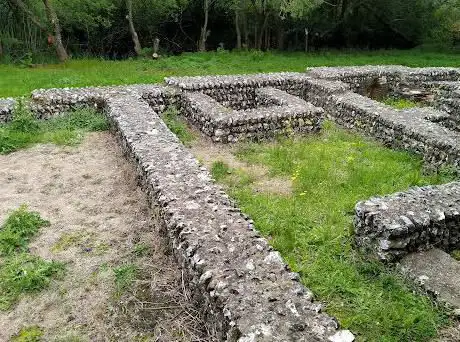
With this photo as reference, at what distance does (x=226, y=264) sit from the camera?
4.82 meters

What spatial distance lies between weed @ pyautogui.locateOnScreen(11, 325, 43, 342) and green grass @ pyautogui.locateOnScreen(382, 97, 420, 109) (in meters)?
12.5

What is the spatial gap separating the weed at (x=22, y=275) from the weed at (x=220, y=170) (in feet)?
12.5

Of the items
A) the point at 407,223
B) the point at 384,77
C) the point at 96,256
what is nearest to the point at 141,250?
the point at 96,256

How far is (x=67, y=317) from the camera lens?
505 centimetres

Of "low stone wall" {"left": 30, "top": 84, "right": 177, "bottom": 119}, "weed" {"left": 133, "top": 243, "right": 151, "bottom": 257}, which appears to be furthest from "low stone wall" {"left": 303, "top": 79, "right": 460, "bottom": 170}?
"weed" {"left": 133, "top": 243, "right": 151, "bottom": 257}

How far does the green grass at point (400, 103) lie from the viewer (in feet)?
47.9

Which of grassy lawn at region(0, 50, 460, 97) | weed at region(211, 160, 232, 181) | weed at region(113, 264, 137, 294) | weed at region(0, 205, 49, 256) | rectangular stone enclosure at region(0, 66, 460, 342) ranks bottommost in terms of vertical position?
weed at region(113, 264, 137, 294)

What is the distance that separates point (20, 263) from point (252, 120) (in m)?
6.50

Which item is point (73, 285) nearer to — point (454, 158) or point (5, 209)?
point (5, 209)

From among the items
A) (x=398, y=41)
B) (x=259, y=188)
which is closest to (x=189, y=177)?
(x=259, y=188)

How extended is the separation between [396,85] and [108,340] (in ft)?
47.1

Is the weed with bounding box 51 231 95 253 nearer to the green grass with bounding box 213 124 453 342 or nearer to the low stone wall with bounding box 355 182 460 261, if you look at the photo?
the green grass with bounding box 213 124 453 342

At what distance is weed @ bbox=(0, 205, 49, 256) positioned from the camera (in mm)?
6280

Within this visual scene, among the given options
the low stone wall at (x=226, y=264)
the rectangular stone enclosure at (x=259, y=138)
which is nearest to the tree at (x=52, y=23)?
the rectangular stone enclosure at (x=259, y=138)
